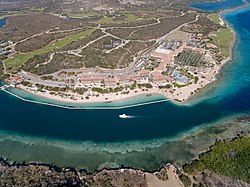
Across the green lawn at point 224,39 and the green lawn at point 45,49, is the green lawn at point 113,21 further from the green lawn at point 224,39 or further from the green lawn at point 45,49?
the green lawn at point 224,39

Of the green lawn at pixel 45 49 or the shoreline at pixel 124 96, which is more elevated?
the shoreline at pixel 124 96

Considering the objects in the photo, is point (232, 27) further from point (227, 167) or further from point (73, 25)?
point (227, 167)

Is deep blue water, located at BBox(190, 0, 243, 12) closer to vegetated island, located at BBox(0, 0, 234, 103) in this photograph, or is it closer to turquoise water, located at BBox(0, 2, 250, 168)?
vegetated island, located at BBox(0, 0, 234, 103)

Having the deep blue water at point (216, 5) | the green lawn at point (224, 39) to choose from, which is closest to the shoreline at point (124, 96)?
the green lawn at point (224, 39)

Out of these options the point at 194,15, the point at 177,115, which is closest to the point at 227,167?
the point at 177,115

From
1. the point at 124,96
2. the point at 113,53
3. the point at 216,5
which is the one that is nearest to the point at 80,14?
the point at 113,53

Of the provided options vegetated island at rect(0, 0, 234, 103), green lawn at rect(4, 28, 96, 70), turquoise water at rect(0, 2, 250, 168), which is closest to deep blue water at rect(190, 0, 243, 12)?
vegetated island at rect(0, 0, 234, 103)
